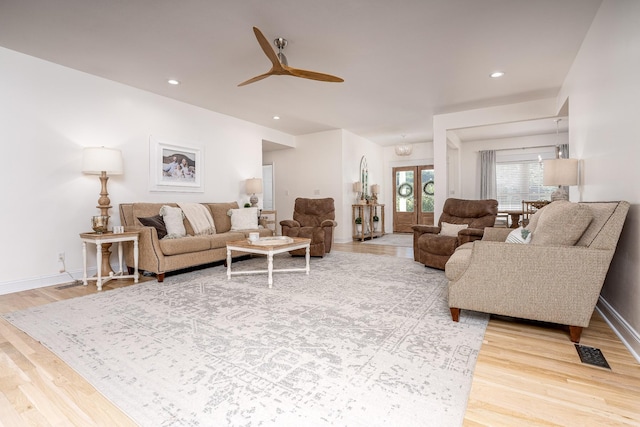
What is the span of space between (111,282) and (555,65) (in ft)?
19.2

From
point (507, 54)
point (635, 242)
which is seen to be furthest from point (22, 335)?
point (507, 54)

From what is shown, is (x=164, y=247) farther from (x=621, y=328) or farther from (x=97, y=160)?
(x=621, y=328)

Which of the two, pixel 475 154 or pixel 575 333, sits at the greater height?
pixel 475 154

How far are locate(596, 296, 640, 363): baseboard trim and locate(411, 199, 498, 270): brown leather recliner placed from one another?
132 cm

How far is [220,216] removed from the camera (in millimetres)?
4906

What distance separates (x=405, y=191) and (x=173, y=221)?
6.71 meters

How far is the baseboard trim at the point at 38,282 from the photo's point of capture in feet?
10.3

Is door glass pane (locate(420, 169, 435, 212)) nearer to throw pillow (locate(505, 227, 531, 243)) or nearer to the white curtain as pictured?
the white curtain

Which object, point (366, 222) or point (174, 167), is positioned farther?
point (366, 222)

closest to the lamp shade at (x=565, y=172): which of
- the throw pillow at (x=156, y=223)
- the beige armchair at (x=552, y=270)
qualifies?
the beige armchair at (x=552, y=270)

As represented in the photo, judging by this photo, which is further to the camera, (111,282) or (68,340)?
(111,282)

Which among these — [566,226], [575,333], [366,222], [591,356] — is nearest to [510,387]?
[591,356]

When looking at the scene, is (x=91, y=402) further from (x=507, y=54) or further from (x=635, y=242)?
(x=507, y=54)

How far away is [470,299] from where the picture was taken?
2203 mm
